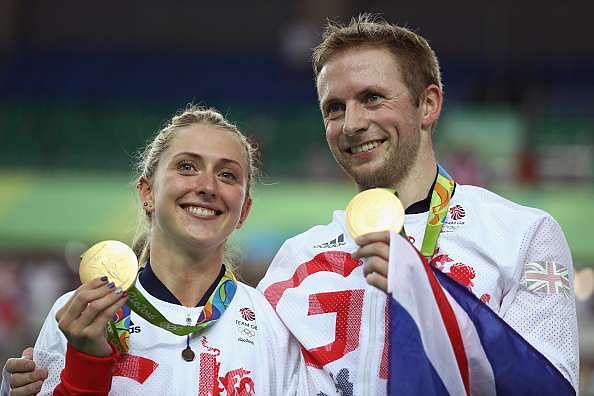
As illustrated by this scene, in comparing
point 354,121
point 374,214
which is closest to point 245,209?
point 354,121

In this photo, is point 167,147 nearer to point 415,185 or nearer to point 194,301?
point 194,301

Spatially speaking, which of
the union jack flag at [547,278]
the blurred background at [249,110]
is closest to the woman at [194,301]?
the union jack flag at [547,278]

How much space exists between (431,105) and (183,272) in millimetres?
867

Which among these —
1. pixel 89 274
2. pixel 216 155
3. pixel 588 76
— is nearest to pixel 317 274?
pixel 216 155

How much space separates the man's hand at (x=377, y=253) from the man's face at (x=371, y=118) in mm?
536

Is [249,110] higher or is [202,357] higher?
[249,110]

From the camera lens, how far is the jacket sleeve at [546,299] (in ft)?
8.29

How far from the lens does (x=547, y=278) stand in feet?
8.55

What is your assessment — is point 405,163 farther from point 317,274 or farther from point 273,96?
point 273,96

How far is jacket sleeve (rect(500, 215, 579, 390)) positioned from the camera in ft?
8.29

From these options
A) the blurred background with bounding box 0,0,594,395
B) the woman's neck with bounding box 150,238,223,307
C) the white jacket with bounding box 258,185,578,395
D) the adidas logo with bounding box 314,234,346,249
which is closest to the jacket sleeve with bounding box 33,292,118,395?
the woman's neck with bounding box 150,238,223,307

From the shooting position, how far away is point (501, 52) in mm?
15445

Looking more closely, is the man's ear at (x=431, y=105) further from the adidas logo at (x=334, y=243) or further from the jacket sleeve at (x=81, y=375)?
the jacket sleeve at (x=81, y=375)

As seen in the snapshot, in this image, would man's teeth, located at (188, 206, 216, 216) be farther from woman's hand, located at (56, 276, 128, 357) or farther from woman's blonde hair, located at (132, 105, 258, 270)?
woman's hand, located at (56, 276, 128, 357)
